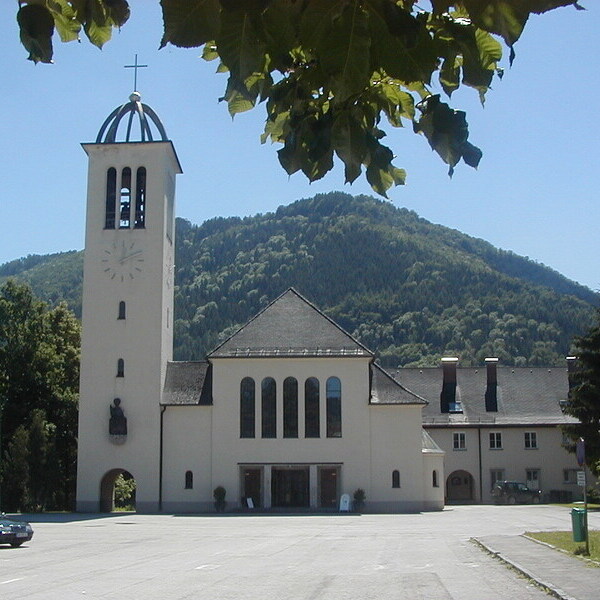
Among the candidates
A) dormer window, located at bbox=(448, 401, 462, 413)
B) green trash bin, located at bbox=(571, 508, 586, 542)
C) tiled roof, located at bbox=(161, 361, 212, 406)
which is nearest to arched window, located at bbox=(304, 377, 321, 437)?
tiled roof, located at bbox=(161, 361, 212, 406)

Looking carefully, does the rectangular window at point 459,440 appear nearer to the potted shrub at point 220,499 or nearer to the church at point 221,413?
the church at point 221,413

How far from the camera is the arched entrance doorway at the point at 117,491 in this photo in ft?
172

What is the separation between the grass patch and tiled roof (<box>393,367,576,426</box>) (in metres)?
37.0

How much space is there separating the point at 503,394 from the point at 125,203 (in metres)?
30.7

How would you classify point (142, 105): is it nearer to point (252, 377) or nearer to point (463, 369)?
point (252, 377)

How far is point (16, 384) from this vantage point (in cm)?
5709

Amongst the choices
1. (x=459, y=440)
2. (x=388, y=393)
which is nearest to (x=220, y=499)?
(x=388, y=393)

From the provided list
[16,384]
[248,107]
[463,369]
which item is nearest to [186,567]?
[248,107]

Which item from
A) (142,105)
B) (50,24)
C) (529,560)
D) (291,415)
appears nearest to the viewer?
(50,24)

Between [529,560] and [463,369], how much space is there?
166 ft

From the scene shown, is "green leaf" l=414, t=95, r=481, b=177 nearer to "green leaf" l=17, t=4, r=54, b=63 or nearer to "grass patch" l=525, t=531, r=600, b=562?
"green leaf" l=17, t=4, r=54, b=63

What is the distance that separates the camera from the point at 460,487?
210 ft

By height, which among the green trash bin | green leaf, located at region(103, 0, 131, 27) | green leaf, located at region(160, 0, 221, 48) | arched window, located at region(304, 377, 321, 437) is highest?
arched window, located at region(304, 377, 321, 437)

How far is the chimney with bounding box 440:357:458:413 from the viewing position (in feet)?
220
